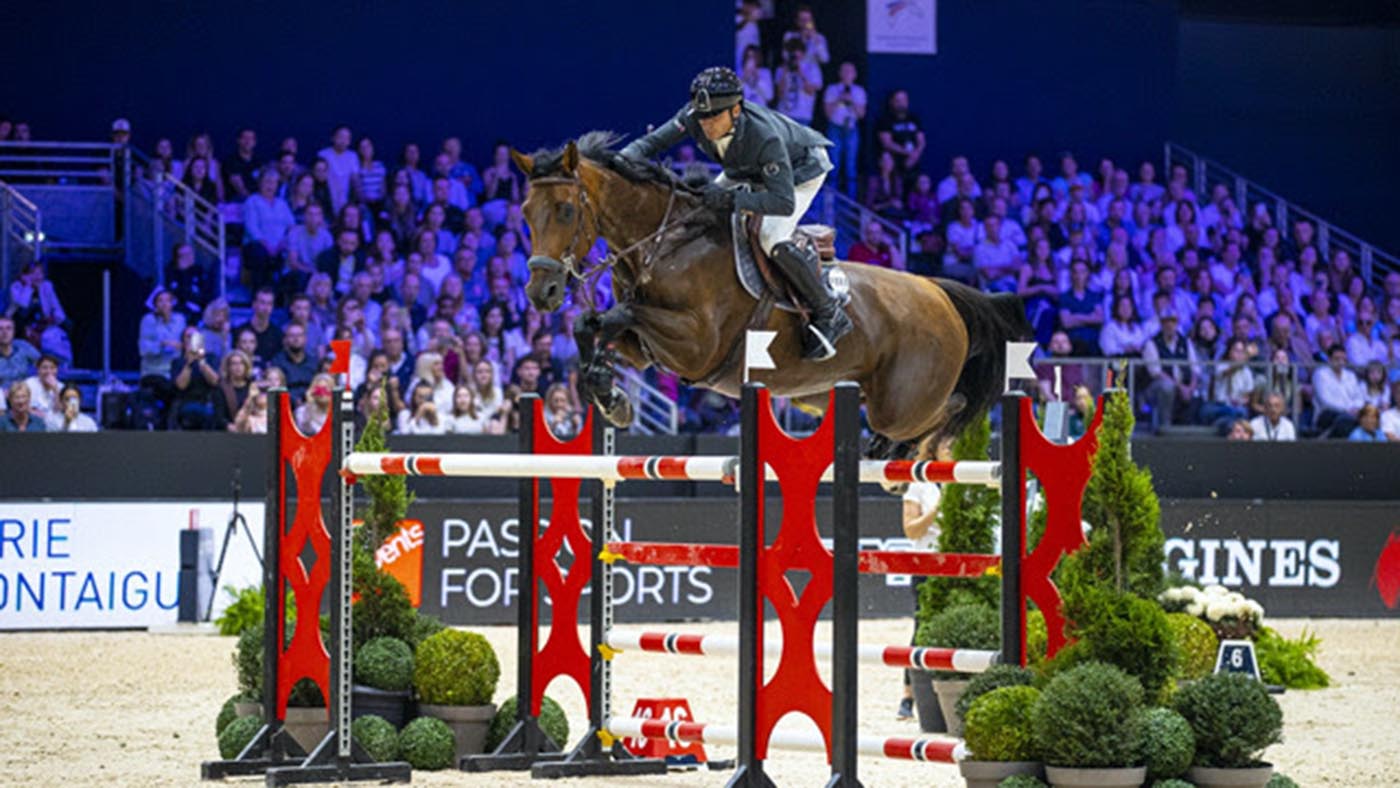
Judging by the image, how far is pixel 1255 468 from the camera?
15.7 m

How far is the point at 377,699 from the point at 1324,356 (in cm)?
1309

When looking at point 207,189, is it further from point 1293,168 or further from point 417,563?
point 1293,168

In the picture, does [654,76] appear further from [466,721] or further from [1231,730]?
[1231,730]

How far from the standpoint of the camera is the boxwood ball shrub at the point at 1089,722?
512 cm

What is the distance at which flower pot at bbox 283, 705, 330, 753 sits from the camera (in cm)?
763

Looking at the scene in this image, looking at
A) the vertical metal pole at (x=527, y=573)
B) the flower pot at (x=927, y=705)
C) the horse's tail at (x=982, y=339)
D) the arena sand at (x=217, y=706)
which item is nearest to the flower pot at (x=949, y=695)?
the arena sand at (x=217, y=706)

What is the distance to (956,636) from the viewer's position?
834 cm

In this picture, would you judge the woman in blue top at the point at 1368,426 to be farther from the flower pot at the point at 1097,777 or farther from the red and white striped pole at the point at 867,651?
the flower pot at the point at 1097,777

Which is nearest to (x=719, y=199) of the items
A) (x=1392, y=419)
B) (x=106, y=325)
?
(x=106, y=325)

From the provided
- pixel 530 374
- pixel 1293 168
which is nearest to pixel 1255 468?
pixel 530 374

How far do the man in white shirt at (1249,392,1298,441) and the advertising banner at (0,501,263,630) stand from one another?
27.1 feet

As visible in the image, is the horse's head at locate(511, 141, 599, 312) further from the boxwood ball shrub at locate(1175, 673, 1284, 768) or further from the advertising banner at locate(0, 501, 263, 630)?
the advertising banner at locate(0, 501, 263, 630)

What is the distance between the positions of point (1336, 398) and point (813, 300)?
988 cm

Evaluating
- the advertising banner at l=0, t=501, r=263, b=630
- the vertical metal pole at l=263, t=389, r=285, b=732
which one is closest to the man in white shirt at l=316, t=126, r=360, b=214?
the advertising banner at l=0, t=501, r=263, b=630
